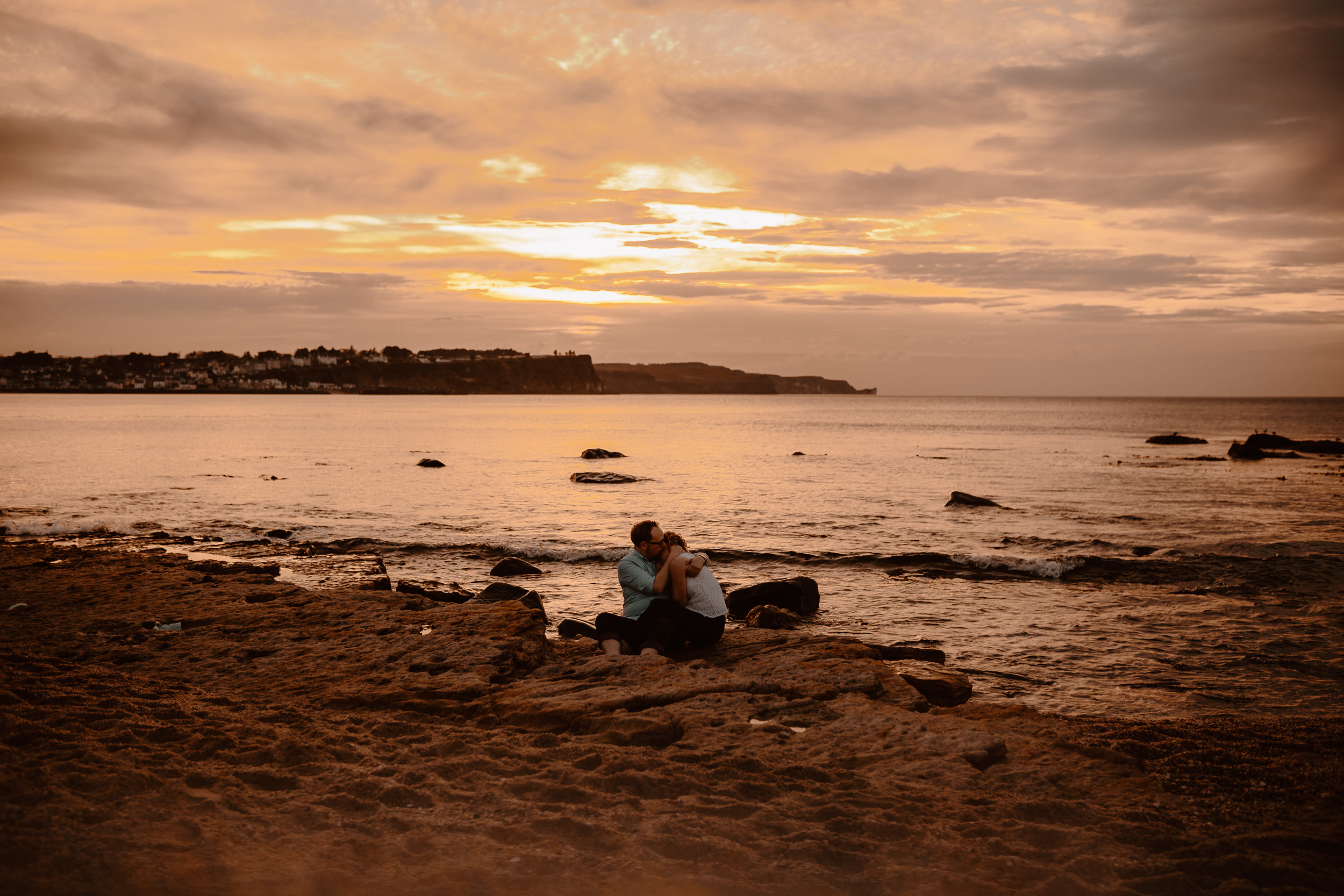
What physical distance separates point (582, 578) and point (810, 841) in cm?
1133

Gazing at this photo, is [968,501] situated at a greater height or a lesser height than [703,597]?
lesser

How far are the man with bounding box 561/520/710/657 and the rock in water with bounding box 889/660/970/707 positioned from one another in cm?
247

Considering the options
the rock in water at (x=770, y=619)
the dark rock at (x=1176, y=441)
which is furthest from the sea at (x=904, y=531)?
the dark rock at (x=1176, y=441)

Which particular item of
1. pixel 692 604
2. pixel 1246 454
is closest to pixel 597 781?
pixel 692 604

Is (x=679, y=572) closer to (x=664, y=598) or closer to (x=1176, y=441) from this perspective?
(x=664, y=598)

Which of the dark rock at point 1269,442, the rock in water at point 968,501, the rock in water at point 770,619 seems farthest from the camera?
the dark rock at point 1269,442

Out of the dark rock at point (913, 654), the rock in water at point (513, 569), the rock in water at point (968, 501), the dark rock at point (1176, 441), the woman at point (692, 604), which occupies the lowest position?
the rock in water at point (513, 569)

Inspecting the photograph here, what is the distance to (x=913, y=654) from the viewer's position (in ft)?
33.0

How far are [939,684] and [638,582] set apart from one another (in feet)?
11.3

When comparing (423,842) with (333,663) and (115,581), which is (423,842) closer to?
(333,663)

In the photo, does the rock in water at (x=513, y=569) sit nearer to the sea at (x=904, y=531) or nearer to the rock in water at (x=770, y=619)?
the sea at (x=904, y=531)

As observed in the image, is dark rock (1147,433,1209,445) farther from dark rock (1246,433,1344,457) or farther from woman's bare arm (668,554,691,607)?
woman's bare arm (668,554,691,607)

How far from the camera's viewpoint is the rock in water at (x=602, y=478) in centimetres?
3381

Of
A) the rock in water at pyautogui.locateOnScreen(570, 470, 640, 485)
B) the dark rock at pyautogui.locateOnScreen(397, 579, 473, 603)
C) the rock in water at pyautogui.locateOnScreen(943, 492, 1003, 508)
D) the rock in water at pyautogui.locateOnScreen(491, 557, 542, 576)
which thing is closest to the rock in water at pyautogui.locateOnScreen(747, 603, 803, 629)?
the dark rock at pyautogui.locateOnScreen(397, 579, 473, 603)
